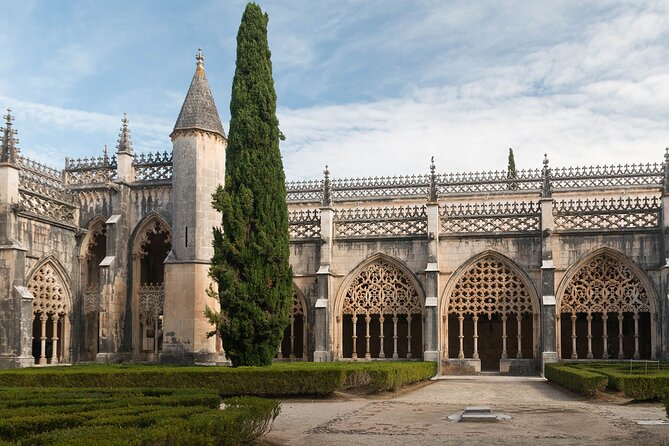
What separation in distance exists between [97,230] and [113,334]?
12.9ft

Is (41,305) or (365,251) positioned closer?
(41,305)

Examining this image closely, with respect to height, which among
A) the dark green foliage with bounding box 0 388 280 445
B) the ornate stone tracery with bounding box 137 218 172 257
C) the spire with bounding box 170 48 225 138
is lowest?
the dark green foliage with bounding box 0 388 280 445

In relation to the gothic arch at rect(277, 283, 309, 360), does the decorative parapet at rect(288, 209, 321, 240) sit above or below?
above

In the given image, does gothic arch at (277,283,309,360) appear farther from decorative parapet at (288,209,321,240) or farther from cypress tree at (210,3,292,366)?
cypress tree at (210,3,292,366)

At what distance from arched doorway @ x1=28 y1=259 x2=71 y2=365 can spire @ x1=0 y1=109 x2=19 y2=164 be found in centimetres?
357

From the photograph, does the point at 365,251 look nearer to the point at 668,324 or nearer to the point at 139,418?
the point at 668,324

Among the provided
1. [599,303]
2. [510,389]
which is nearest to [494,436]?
[510,389]

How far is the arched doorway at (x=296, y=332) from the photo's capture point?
89.0ft

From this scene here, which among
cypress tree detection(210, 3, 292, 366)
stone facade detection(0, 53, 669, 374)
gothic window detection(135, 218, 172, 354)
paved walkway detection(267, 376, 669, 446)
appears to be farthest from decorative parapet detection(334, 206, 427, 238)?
paved walkway detection(267, 376, 669, 446)

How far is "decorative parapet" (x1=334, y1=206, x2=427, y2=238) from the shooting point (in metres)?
26.7

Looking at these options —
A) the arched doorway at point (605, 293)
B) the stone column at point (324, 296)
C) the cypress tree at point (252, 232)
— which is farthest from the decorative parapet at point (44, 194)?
the arched doorway at point (605, 293)

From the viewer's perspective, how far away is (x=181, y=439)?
24.3 ft

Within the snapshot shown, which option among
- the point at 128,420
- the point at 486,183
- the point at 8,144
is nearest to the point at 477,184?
the point at 486,183

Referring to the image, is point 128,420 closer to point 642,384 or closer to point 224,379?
point 224,379
